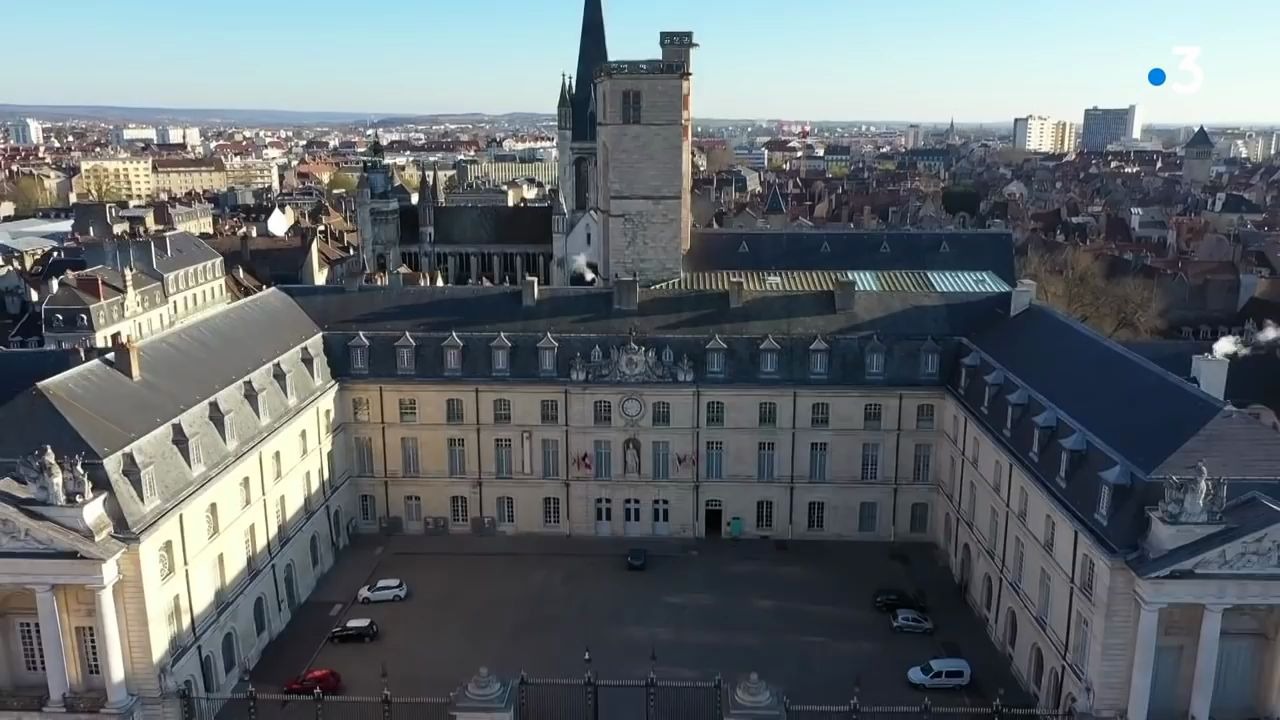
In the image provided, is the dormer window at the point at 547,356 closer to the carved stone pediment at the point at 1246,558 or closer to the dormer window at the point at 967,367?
the dormer window at the point at 967,367

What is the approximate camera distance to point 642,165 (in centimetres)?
5466

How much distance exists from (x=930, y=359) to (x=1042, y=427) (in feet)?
35.3

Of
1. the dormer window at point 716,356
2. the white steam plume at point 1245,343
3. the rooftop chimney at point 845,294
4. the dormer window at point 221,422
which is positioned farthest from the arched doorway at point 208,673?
the white steam plume at point 1245,343

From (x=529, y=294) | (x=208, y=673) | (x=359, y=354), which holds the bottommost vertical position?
(x=208, y=673)

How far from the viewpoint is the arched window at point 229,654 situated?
3562cm

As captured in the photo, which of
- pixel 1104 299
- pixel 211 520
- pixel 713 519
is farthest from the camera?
pixel 1104 299

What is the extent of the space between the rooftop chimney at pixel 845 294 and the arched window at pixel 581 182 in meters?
40.4

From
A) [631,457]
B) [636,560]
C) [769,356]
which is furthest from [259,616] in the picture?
[769,356]

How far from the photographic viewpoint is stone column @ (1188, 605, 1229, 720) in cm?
2758

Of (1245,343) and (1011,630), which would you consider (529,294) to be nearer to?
(1011,630)

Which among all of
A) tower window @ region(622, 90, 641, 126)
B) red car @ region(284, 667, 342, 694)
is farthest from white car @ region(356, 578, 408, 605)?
tower window @ region(622, 90, 641, 126)

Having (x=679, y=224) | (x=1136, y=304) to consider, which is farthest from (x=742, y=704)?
(x=1136, y=304)

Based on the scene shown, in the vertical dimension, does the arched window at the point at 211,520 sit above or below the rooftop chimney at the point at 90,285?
below

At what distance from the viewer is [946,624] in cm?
3994
